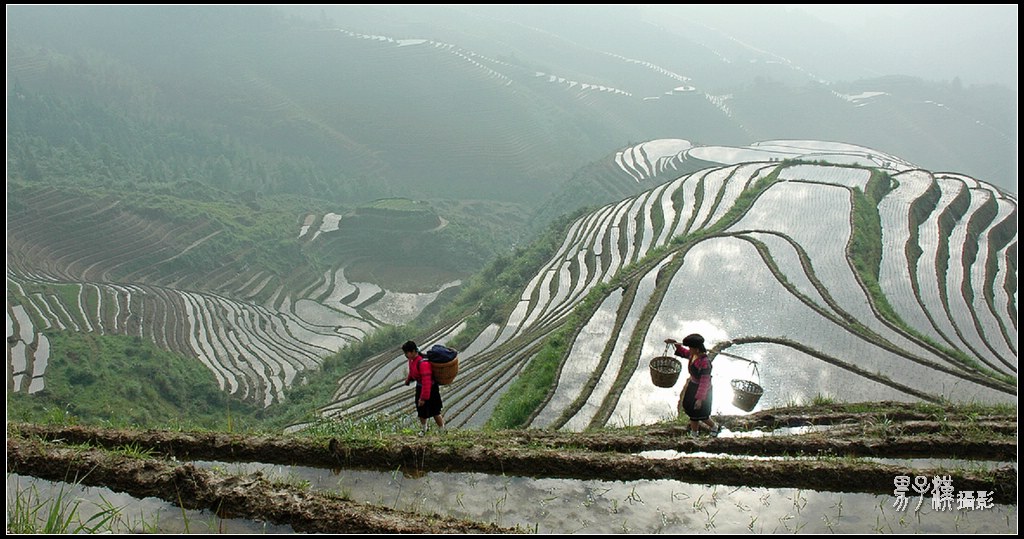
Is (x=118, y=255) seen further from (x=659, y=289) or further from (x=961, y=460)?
(x=961, y=460)

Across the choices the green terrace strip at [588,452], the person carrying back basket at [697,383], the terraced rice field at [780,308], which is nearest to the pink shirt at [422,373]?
the green terrace strip at [588,452]

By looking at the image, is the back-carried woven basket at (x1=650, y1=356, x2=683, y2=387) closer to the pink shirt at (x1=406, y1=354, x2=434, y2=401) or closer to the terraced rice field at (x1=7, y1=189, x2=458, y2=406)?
the pink shirt at (x1=406, y1=354, x2=434, y2=401)

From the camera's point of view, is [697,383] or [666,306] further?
[666,306]

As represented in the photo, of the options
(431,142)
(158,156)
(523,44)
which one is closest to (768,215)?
(431,142)

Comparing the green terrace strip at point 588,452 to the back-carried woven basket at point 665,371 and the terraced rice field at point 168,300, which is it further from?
the terraced rice field at point 168,300

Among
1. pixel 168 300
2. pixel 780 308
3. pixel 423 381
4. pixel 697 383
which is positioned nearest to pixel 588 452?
pixel 697 383

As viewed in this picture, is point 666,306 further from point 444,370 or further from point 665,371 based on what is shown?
point 444,370
